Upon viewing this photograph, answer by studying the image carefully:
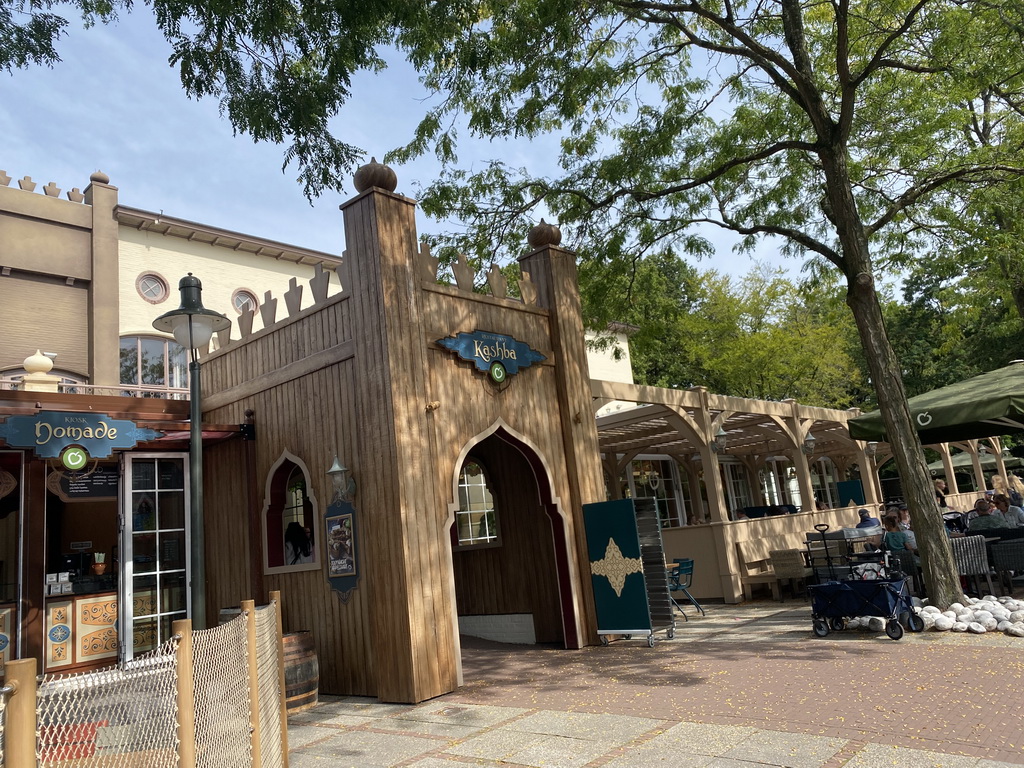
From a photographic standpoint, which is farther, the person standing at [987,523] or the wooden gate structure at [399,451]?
the person standing at [987,523]

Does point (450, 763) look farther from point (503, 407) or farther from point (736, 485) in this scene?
point (736, 485)

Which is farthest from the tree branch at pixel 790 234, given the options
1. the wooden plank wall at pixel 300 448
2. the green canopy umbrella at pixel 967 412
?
the wooden plank wall at pixel 300 448

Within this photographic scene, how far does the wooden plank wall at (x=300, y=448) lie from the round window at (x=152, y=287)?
839 cm

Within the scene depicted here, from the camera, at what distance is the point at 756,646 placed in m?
8.01

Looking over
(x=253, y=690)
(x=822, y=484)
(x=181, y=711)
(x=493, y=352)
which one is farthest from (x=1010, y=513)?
(x=822, y=484)

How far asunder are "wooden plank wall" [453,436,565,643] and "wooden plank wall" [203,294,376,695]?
2.63m

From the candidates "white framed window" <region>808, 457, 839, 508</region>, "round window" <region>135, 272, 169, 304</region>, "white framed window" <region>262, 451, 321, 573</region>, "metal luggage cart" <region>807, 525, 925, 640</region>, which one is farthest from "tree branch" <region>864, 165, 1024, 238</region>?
"white framed window" <region>808, 457, 839, 508</region>

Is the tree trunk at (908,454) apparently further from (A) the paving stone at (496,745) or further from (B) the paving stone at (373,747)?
(B) the paving stone at (373,747)

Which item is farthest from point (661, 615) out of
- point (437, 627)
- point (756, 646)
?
point (437, 627)

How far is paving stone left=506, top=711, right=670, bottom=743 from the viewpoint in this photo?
517cm

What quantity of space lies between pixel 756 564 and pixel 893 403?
465cm

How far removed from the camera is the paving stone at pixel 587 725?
517 centimetres

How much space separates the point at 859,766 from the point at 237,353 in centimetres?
866

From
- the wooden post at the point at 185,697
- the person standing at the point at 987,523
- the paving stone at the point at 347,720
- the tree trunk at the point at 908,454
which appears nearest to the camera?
the wooden post at the point at 185,697
